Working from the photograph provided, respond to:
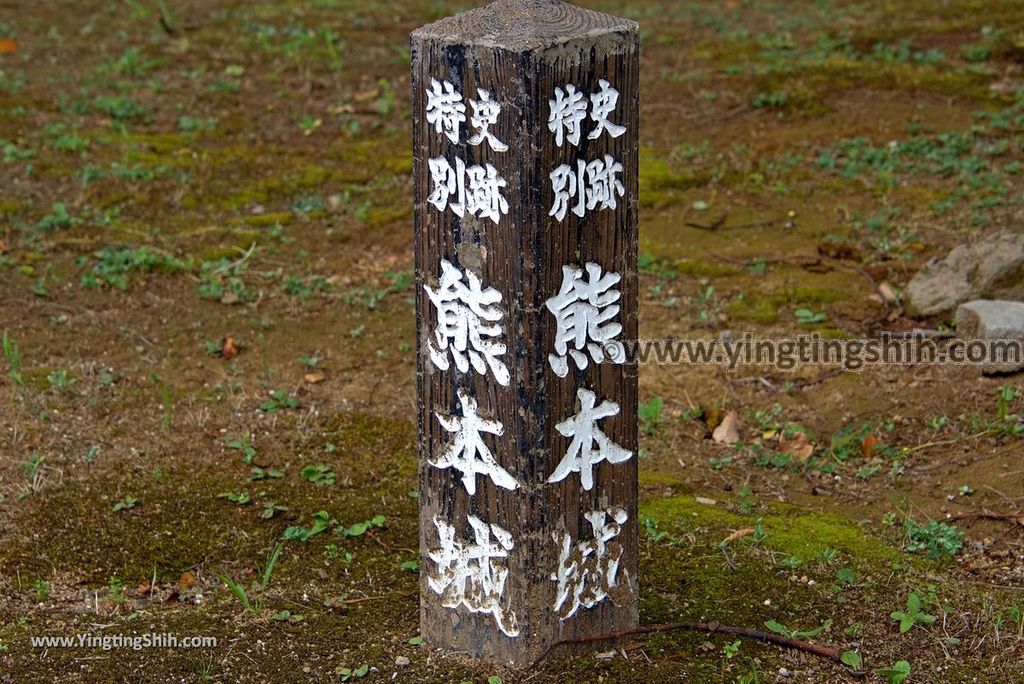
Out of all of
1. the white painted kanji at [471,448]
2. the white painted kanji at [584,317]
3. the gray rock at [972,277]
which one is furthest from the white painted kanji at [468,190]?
the gray rock at [972,277]

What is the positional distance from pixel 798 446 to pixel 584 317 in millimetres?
1855

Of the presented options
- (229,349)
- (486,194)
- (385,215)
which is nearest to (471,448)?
(486,194)

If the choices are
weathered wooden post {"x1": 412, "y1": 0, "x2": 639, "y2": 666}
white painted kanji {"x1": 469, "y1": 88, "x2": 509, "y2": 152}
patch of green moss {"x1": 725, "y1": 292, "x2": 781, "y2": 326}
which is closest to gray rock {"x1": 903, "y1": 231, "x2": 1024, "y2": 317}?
patch of green moss {"x1": 725, "y1": 292, "x2": 781, "y2": 326}

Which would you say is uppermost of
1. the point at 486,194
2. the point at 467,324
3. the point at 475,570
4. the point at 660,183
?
the point at 486,194

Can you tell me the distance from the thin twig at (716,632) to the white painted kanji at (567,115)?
1.38 metres

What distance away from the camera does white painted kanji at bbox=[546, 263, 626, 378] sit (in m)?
3.30

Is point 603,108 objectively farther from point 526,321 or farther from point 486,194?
point 526,321

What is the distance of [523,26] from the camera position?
3166 mm

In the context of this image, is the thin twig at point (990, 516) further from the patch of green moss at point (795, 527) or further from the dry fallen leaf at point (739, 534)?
the dry fallen leaf at point (739, 534)

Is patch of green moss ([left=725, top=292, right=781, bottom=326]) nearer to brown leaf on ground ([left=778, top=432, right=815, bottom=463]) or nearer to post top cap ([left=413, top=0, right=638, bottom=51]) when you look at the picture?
brown leaf on ground ([left=778, top=432, right=815, bottom=463])

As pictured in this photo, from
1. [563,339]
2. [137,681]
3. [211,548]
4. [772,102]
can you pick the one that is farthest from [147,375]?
[772,102]

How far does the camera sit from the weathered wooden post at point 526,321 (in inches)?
125

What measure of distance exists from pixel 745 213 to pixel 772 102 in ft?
4.69

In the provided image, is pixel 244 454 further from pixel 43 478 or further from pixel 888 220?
pixel 888 220
